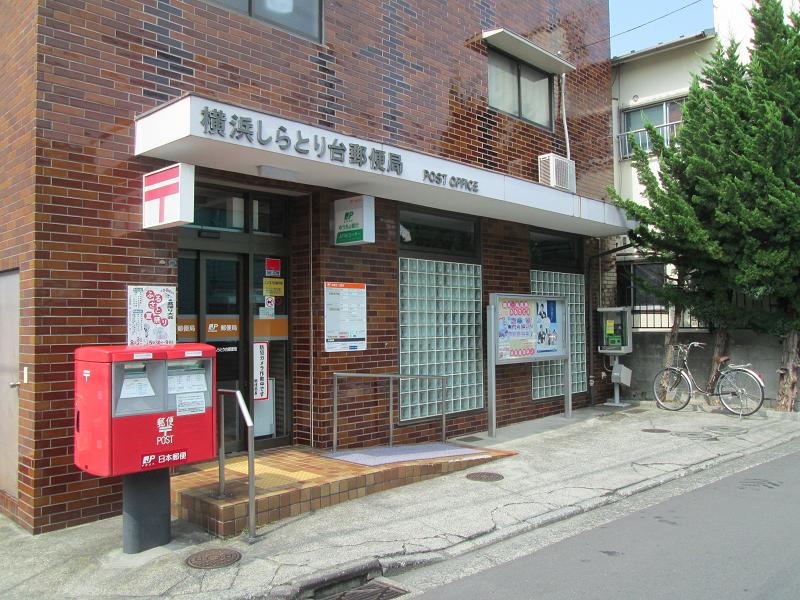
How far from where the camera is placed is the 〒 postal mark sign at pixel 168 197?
19.5 feet

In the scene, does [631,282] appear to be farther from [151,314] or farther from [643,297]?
[151,314]

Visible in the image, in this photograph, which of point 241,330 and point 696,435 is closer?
point 241,330

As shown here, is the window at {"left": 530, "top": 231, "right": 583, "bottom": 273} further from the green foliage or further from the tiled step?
the tiled step

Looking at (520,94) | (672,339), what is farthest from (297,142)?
(672,339)

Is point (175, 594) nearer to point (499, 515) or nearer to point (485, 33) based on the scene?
point (499, 515)

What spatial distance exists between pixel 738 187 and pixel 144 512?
30.5 ft

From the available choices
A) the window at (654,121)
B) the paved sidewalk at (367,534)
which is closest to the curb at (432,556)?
the paved sidewalk at (367,534)

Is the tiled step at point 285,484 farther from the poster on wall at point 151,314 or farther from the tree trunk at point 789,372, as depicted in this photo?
the tree trunk at point 789,372

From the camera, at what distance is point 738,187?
406 inches

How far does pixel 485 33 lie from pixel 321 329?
5400 millimetres

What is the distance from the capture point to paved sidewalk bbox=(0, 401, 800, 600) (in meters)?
4.66

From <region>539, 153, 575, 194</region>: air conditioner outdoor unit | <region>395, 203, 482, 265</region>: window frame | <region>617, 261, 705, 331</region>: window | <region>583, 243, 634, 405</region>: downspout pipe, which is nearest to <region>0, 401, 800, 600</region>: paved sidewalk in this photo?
<region>395, 203, 482, 265</region>: window frame

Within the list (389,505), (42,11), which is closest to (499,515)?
(389,505)

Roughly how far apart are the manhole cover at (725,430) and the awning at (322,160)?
384cm
